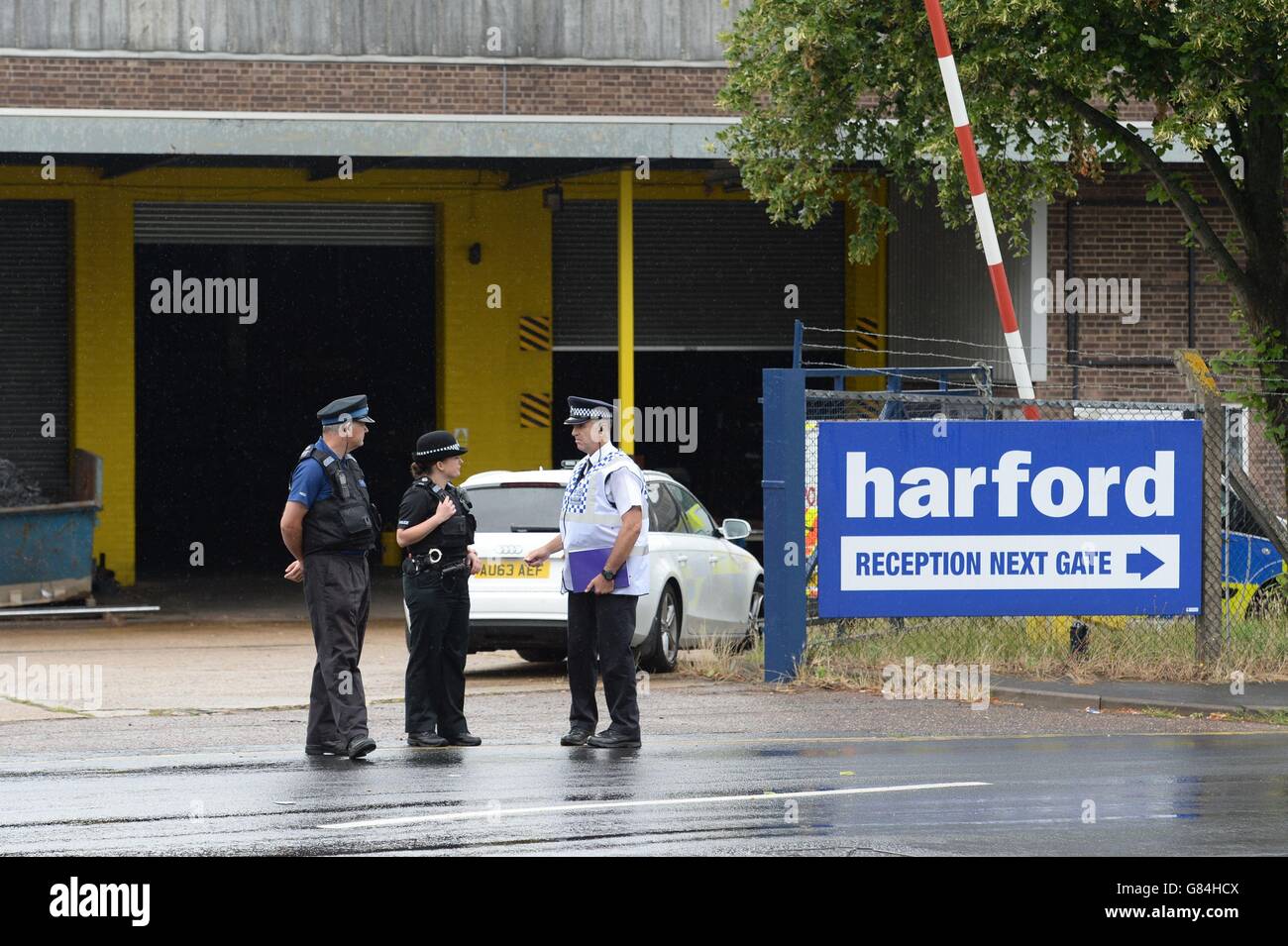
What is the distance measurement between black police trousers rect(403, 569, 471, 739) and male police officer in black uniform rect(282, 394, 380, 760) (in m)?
0.51

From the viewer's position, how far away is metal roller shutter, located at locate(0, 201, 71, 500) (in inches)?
997

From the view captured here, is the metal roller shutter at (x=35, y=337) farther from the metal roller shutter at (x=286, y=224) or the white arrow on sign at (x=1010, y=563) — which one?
the white arrow on sign at (x=1010, y=563)

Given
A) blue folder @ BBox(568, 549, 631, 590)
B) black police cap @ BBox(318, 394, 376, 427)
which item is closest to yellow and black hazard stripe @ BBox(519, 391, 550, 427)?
blue folder @ BBox(568, 549, 631, 590)

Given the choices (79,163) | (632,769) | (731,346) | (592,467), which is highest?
(79,163)

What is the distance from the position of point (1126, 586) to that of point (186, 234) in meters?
15.2

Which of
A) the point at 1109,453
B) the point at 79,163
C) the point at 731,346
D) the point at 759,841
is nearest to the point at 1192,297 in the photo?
the point at 731,346

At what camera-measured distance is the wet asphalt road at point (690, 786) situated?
27.0 feet

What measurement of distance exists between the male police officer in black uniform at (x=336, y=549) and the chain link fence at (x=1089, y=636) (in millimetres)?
4479

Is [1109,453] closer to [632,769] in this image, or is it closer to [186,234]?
[632,769]

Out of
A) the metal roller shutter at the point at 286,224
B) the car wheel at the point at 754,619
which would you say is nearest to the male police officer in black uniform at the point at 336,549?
the car wheel at the point at 754,619

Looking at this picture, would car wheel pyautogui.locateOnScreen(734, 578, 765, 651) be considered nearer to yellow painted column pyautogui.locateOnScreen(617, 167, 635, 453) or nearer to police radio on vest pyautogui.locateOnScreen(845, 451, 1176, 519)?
police radio on vest pyautogui.locateOnScreen(845, 451, 1176, 519)

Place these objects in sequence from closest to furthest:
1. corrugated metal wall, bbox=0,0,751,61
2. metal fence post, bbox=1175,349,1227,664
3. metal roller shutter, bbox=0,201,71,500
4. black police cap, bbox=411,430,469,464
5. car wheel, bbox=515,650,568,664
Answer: black police cap, bbox=411,430,469,464, metal fence post, bbox=1175,349,1227,664, car wheel, bbox=515,650,568,664, corrugated metal wall, bbox=0,0,751,61, metal roller shutter, bbox=0,201,71,500

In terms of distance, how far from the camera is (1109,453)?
1467 cm

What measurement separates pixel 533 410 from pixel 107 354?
5620mm
